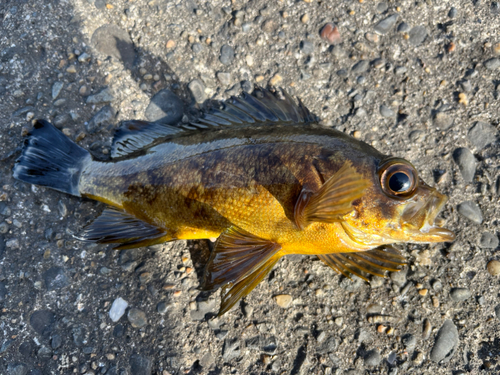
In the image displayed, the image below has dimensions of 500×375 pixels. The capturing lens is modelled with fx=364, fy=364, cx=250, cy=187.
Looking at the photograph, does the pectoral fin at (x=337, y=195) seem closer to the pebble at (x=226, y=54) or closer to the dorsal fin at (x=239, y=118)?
the dorsal fin at (x=239, y=118)

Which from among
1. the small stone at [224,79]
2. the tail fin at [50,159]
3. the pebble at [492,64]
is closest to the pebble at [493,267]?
the pebble at [492,64]

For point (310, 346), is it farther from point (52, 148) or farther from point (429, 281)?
point (52, 148)

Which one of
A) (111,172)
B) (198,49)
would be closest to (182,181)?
(111,172)

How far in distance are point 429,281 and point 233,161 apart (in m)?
1.92

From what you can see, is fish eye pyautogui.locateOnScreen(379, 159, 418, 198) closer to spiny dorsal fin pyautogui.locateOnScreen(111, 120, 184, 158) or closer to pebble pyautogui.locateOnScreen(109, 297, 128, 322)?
spiny dorsal fin pyautogui.locateOnScreen(111, 120, 184, 158)

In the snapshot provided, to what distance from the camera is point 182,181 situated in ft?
8.68

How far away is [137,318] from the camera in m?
2.99

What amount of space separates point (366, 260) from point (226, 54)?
7.47ft

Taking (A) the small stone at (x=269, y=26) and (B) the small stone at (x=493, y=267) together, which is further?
(A) the small stone at (x=269, y=26)

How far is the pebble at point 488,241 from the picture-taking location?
3.05m

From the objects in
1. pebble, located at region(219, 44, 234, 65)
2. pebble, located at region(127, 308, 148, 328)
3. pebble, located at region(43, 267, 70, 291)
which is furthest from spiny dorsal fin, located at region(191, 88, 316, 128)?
pebble, located at region(43, 267, 70, 291)

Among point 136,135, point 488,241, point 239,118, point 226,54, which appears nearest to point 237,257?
point 239,118

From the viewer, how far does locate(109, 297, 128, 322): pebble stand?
9.86 feet

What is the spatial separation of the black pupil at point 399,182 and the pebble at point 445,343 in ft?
4.50
